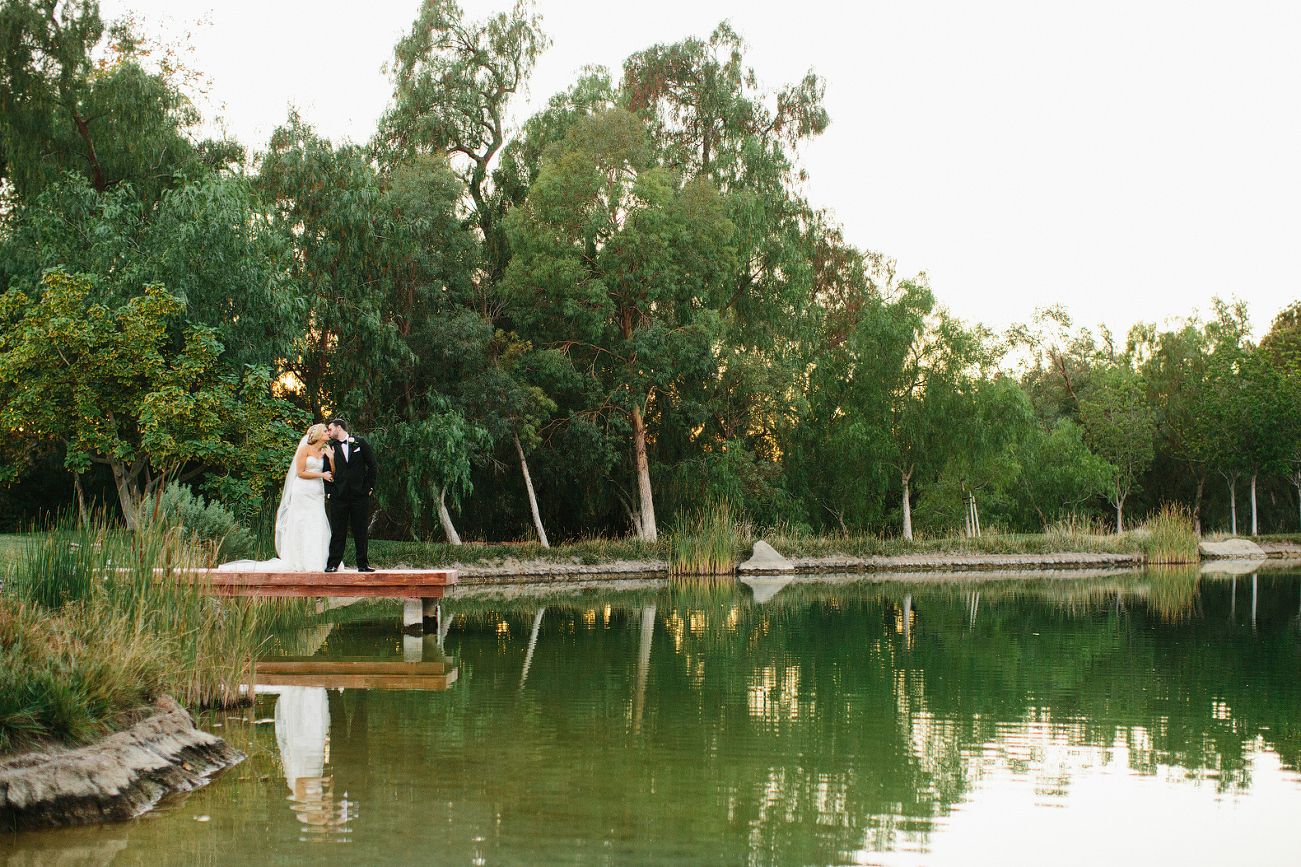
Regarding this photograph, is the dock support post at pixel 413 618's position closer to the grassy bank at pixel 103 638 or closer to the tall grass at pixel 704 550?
the grassy bank at pixel 103 638

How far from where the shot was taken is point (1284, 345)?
137 ft

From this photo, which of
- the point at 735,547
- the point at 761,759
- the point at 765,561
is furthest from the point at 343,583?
the point at 765,561

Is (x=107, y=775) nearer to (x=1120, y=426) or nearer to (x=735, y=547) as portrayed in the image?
(x=735, y=547)

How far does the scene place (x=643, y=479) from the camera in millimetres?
27172

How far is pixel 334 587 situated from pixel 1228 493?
1694 inches

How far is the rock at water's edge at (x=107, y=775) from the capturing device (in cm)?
444

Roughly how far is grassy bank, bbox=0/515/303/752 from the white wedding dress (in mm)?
3141

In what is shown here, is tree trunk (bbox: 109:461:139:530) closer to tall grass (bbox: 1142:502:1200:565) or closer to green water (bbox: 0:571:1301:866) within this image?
green water (bbox: 0:571:1301:866)

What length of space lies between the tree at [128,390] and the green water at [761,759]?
7.15m

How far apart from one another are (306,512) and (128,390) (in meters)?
8.09

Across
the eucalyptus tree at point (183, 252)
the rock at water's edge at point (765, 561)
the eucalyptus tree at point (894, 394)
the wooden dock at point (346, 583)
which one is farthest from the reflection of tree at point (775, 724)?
the eucalyptus tree at point (894, 394)

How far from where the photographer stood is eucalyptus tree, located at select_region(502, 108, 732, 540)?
26.0m

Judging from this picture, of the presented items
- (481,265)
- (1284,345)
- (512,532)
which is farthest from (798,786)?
(1284,345)

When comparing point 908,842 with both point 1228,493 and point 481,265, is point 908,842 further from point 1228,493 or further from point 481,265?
point 1228,493
